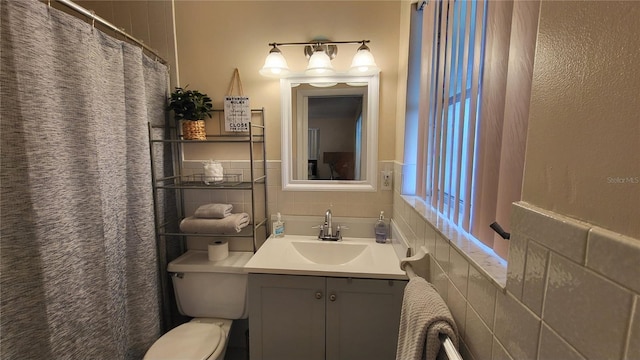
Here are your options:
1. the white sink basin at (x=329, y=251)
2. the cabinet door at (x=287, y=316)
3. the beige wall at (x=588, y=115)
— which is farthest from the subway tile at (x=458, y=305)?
the white sink basin at (x=329, y=251)

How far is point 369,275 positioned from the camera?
1.22 m

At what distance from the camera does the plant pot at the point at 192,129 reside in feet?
5.24

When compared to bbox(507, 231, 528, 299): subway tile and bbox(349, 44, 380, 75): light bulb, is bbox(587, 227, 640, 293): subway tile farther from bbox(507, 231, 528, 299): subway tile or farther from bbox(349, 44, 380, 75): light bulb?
bbox(349, 44, 380, 75): light bulb

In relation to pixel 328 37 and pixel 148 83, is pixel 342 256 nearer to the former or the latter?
pixel 328 37

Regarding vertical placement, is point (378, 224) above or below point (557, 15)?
below

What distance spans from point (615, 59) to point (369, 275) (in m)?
1.09

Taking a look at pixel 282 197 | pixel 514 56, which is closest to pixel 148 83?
pixel 282 197

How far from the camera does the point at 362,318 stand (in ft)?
4.14

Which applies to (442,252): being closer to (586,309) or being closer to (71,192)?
(586,309)

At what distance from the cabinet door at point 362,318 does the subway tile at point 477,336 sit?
2.01 feet

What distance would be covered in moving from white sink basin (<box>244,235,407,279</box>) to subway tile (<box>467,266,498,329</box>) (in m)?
0.63

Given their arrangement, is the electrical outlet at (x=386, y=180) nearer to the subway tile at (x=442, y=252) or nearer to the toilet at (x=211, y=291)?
the subway tile at (x=442, y=252)

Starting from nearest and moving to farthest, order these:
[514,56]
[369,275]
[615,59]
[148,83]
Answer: [615,59] → [514,56] → [369,275] → [148,83]

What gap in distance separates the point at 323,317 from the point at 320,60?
134cm
